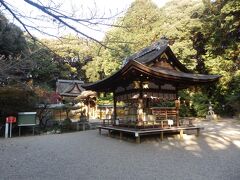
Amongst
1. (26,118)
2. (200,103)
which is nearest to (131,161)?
(26,118)

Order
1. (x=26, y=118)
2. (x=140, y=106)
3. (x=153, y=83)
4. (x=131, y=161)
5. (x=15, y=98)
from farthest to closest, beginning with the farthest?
1. (x=26, y=118)
2. (x=15, y=98)
3. (x=153, y=83)
4. (x=140, y=106)
5. (x=131, y=161)

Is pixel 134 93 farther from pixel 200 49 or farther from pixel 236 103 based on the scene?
pixel 200 49

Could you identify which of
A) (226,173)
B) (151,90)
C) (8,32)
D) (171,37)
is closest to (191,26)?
(171,37)

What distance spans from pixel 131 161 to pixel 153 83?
5117 millimetres

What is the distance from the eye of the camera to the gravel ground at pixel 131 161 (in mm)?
5725

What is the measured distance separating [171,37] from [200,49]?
3976 millimetres

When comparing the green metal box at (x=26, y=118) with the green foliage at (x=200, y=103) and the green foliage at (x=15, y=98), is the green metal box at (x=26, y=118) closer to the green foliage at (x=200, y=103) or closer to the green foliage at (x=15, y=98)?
the green foliage at (x=15, y=98)

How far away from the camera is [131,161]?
7113 mm

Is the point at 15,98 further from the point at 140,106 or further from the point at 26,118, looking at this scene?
the point at 140,106

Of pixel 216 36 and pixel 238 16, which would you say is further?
pixel 216 36

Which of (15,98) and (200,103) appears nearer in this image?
(15,98)

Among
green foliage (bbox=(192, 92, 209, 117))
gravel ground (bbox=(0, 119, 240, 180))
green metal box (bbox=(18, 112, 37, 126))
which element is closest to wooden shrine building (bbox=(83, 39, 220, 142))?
gravel ground (bbox=(0, 119, 240, 180))

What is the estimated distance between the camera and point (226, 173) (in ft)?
18.5

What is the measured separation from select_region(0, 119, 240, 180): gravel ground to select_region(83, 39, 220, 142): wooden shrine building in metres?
1.32
